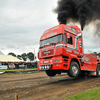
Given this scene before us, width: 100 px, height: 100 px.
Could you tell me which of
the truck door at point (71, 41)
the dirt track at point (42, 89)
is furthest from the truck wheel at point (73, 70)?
the truck door at point (71, 41)

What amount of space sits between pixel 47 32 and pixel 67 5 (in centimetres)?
534

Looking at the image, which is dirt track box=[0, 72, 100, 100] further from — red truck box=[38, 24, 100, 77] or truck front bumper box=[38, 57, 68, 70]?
truck front bumper box=[38, 57, 68, 70]

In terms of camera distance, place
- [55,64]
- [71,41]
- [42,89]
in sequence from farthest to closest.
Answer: [71,41] < [55,64] < [42,89]

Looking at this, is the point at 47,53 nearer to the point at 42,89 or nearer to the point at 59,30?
the point at 59,30

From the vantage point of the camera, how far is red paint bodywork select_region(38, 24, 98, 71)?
6125 millimetres

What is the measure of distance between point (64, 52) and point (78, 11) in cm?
587

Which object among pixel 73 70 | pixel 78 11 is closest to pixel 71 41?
pixel 73 70

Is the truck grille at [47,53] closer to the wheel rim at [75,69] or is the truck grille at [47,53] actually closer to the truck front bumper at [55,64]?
the truck front bumper at [55,64]

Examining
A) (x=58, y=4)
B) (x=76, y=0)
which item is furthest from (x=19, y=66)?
(x=76, y=0)

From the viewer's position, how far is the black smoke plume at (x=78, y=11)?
10.1 meters

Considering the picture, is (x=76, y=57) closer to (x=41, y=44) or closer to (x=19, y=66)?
(x=41, y=44)

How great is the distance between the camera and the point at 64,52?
612 cm

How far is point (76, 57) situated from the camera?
22.3ft

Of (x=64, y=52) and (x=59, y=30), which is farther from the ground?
(x=59, y=30)
